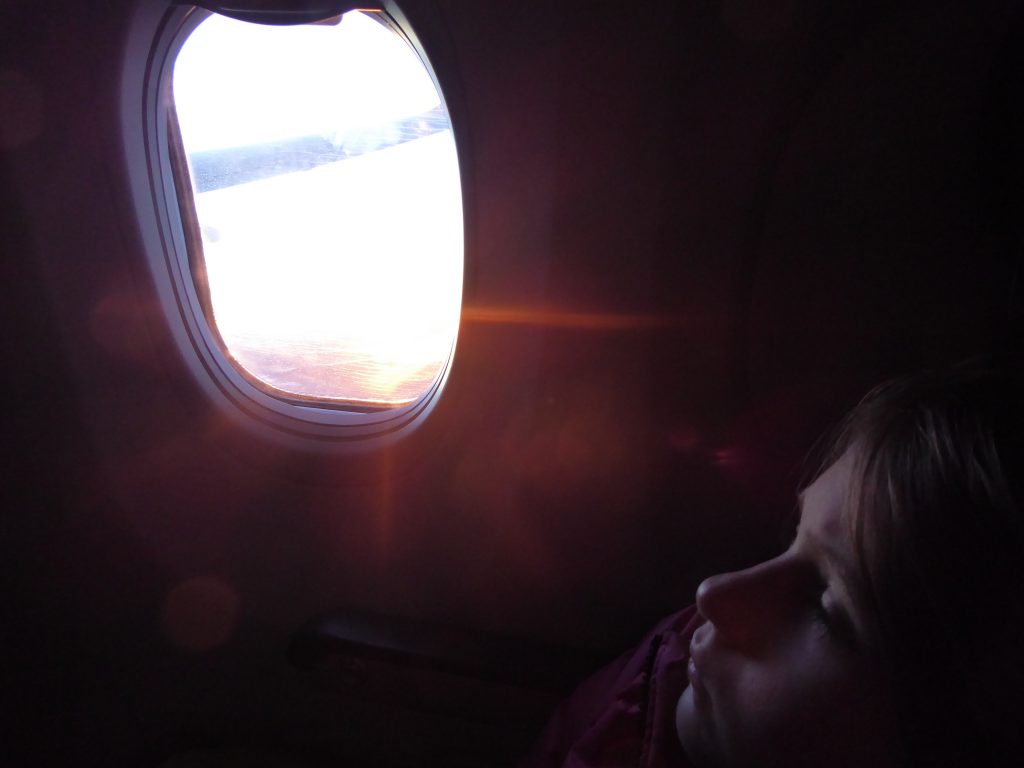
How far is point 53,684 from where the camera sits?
137cm

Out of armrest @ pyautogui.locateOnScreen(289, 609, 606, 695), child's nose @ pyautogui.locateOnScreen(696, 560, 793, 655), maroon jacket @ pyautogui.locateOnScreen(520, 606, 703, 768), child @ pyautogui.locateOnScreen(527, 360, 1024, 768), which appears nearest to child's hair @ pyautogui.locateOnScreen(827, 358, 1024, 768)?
child @ pyautogui.locateOnScreen(527, 360, 1024, 768)

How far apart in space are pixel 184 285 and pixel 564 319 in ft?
2.56

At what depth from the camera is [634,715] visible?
829 mm

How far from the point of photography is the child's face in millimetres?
563

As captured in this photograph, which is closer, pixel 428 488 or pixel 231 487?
pixel 428 488

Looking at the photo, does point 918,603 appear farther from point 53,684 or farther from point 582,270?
point 53,684

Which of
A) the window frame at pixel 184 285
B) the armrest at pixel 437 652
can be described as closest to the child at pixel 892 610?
the armrest at pixel 437 652

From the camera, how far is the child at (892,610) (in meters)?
0.49

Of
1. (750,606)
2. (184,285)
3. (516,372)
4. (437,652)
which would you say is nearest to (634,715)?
(750,606)

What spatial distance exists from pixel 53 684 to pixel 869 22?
1783 millimetres

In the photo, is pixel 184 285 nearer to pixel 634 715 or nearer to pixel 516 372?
pixel 516 372

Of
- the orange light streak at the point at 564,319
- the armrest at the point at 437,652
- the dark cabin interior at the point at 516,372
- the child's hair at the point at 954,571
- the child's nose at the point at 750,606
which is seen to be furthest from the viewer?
the armrest at the point at 437,652

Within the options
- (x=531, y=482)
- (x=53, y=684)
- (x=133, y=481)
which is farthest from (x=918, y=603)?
(x=53, y=684)

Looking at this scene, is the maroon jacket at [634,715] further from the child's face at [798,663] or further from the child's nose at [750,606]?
the child's nose at [750,606]
